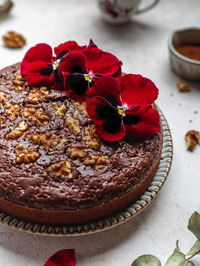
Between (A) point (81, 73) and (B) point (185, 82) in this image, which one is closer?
(A) point (81, 73)

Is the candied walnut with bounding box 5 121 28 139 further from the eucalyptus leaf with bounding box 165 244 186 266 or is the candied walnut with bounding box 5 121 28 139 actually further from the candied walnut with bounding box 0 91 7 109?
the eucalyptus leaf with bounding box 165 244 186 266

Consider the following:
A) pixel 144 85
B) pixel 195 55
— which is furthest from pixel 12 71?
pixel 195 55

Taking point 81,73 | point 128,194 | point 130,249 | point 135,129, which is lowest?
point 130,249

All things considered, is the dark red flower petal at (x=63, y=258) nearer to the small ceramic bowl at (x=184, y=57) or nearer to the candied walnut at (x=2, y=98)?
the candied walnut at (x=2, y=98)

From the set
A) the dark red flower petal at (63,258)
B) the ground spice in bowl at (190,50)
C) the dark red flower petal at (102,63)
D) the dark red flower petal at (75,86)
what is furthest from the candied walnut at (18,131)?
the ground spice in bowl at (190,50)

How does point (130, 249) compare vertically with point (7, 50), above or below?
below

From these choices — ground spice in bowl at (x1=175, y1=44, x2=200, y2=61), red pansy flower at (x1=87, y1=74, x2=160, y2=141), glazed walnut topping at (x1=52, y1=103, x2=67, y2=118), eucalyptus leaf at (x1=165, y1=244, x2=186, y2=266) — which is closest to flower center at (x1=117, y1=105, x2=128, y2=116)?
red pansy flower at (x1=87, y1=74, x2=160, y2=141)

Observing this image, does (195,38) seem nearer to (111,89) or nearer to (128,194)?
(111,89)
